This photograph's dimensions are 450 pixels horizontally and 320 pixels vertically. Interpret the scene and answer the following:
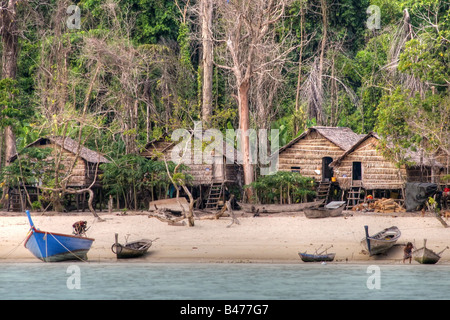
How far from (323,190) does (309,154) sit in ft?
6.86

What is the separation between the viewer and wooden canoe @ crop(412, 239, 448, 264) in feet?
68.5

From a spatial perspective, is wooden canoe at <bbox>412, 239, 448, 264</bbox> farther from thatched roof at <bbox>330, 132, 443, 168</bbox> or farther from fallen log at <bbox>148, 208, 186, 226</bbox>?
thatched roof at <bbox>330, 132, 443, 168</bbox>

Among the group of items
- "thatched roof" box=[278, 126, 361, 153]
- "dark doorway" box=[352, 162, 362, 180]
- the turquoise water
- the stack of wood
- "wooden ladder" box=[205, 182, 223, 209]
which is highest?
"thatched roof" box=[278, 126, 361, 153]

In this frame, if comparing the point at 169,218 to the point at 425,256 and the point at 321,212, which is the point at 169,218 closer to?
the point at 321,212

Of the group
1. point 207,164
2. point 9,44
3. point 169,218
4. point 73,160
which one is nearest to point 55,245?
point 169,218

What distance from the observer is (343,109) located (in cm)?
4359

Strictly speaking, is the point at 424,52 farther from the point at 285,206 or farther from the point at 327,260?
the point at 327,260

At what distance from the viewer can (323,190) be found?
33.8m

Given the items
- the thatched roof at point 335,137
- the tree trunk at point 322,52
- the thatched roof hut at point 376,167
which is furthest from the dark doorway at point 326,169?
the tree trunk at point 322,52

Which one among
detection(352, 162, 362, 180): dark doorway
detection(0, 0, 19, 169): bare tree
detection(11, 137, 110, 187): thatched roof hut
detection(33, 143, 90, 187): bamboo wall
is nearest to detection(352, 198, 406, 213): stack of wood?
detection(352, 162, 362, 180): dark doorway

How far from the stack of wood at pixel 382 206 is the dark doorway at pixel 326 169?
155 inches

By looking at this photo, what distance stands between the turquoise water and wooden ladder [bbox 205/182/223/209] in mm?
10428
